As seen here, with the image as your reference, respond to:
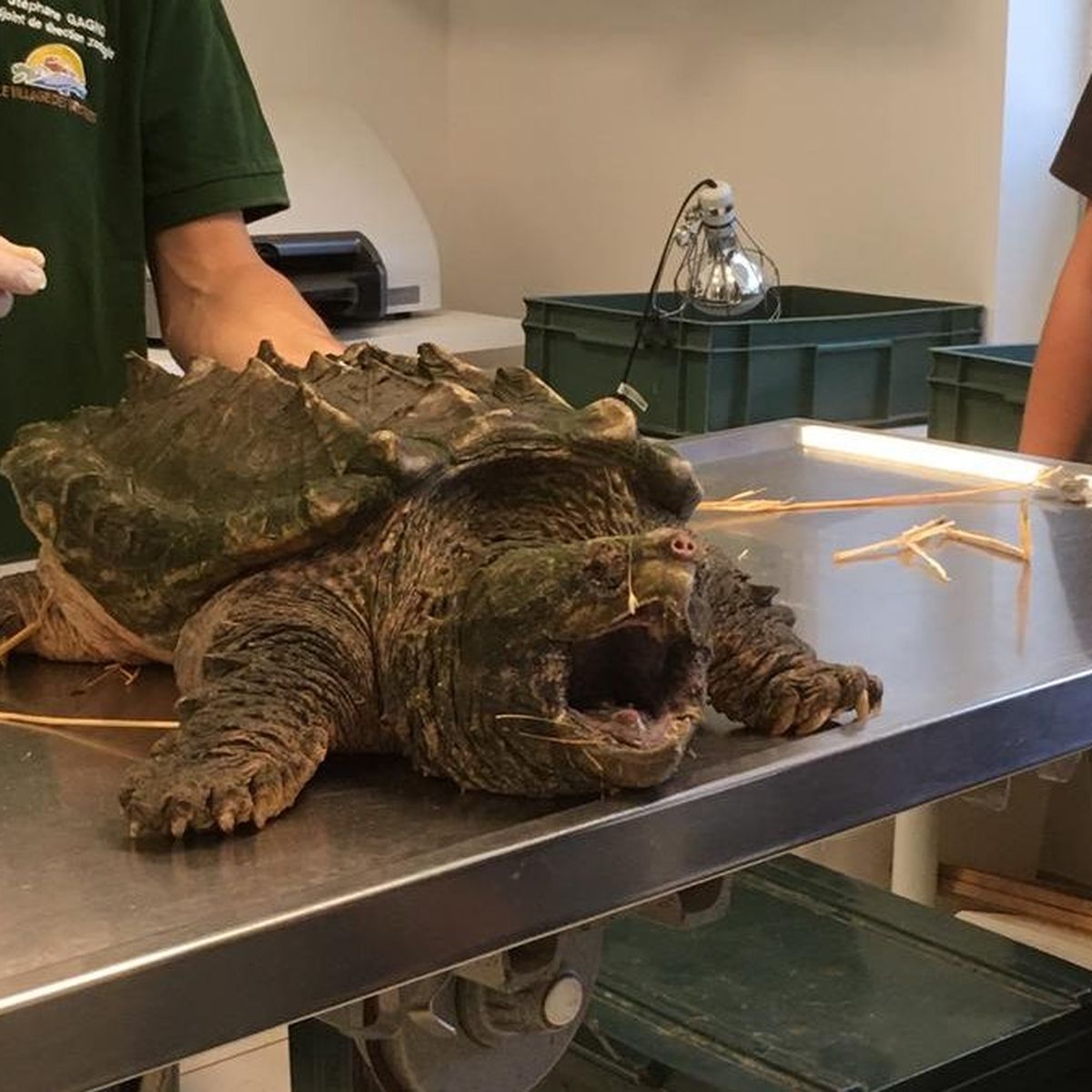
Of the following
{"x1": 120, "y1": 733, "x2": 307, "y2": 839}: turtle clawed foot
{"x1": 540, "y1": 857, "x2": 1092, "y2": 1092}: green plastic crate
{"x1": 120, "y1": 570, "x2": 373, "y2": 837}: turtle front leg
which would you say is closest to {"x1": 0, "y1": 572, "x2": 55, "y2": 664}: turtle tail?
{"x1": 120, "y1": 570, "x2": 373, "y2": 837}: turtle front leg

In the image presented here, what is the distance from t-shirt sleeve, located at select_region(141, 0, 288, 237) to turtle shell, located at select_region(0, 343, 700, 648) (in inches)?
17.0

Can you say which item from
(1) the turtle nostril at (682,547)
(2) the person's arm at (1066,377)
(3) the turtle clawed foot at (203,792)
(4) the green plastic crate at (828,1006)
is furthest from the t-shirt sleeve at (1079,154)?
(3) the turtle clawed foot at (203,792)

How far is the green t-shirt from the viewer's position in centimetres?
131

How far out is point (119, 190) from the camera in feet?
4.51

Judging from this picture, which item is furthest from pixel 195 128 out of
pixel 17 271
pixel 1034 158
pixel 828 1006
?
pixel 1034 158

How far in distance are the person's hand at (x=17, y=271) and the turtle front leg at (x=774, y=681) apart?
0.37 m

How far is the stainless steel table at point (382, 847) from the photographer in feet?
1.89

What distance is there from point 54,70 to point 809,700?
2.62ft

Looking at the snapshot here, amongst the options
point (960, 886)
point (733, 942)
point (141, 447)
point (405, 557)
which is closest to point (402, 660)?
point (405, 557)

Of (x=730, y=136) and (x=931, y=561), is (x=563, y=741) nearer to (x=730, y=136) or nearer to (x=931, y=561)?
(x=931, y=561)

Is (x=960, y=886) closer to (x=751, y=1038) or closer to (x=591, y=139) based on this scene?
(x=751, y=1038)

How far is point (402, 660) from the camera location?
31.0 inches

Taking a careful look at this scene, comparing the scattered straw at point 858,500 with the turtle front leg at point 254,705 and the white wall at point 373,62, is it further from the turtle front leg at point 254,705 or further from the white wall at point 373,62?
the white wall at point 373,62

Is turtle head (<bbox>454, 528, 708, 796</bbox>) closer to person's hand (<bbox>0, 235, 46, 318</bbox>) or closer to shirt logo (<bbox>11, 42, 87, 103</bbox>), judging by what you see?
person's hand (<bbox>0, 235, 46, 318</bbox>)
